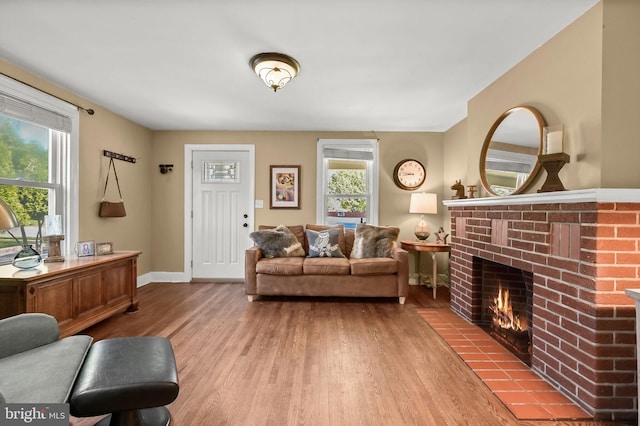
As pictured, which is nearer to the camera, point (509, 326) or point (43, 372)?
point (43, 372)

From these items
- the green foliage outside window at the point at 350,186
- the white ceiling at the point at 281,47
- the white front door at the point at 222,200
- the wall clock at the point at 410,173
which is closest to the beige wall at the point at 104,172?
the white ceiling at the point at 281,47

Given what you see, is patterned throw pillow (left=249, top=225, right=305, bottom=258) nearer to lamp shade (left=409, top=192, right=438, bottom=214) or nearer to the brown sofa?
the brown sofa

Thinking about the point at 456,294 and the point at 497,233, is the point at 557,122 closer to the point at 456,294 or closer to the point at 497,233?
the point at 497,233

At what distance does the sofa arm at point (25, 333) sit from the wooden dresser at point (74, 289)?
717 millimetres

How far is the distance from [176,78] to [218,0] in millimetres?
1298

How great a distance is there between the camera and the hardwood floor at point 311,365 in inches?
66.1

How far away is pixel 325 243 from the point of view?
4039 mm

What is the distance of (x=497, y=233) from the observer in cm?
259

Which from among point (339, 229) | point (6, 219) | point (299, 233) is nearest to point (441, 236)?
point (339, 229)

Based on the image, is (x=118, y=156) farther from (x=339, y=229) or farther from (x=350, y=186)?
(x=350, y=186)

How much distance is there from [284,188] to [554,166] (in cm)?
342

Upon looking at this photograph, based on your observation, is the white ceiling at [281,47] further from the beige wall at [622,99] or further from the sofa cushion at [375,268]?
the sofa cushion at [375,268]

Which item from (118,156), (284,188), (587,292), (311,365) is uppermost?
(118,156)

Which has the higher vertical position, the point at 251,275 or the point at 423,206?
the point at 423,206
